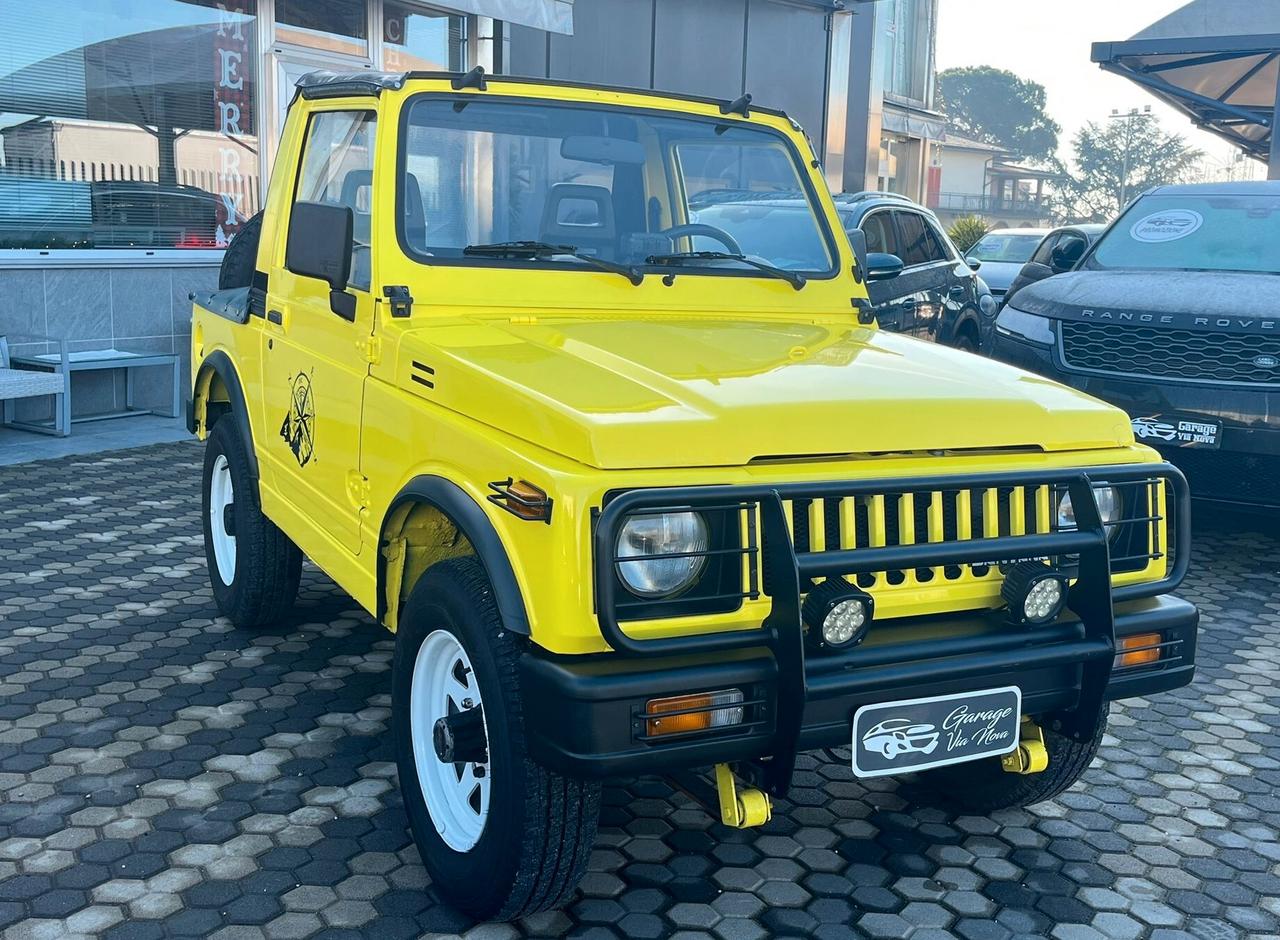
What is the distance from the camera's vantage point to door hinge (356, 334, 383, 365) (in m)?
3.57

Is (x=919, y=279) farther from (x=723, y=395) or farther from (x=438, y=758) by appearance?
(x=438, y=758)

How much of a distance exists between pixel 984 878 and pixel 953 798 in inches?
17.2

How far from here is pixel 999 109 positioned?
11169cm

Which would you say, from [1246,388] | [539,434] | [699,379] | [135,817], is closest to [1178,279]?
[1246,388]

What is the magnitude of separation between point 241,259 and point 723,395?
124 inches

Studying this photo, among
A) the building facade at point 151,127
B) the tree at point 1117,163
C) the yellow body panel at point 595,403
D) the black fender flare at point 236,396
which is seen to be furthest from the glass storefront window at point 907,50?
the tree at point 1117,163

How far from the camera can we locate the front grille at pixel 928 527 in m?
2.79

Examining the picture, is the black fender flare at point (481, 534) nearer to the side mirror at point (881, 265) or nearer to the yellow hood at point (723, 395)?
the yellow hood at point (723, 395)

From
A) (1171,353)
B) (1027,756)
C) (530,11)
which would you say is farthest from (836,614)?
(530,11)

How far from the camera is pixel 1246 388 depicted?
6211 millimetres

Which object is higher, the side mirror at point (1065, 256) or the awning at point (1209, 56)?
the awning at point (1209, 56)

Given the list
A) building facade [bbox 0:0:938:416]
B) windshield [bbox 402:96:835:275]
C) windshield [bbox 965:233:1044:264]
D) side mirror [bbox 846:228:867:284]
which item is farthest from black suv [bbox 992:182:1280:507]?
windshield [bbox 965:233:1044:264]

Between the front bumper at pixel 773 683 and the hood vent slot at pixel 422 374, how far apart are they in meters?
0.88

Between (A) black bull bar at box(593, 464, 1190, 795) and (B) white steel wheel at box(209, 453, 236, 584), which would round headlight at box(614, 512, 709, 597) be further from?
(B) white steel wheel at box(209, 453, 236, 584)
